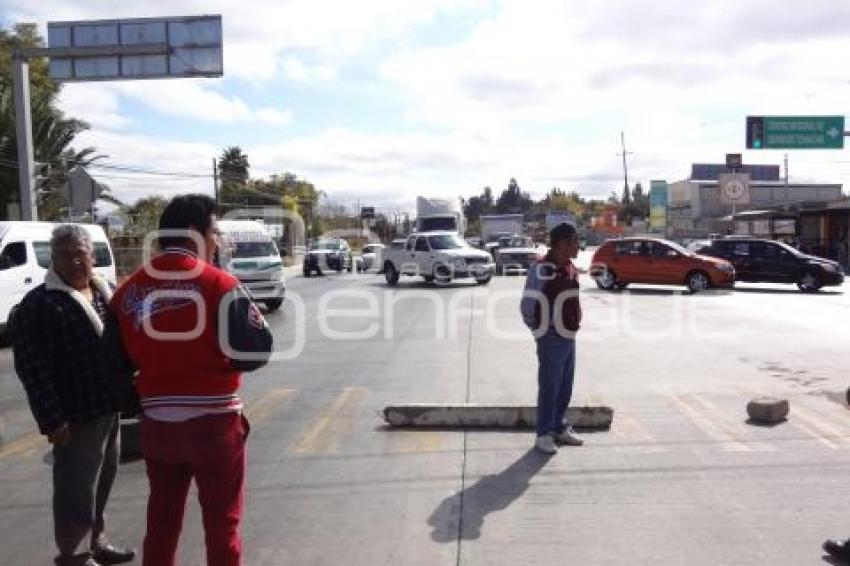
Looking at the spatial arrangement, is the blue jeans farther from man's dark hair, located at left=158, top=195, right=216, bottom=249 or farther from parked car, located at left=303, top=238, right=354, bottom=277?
Answer: parked car, located at left=303, top=238, right=354, bottom=277

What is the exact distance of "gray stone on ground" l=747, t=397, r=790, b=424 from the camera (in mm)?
7949

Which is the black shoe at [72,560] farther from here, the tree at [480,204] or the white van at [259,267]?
the tree at [480,204]

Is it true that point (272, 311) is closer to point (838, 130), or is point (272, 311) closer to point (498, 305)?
point (498, 305)

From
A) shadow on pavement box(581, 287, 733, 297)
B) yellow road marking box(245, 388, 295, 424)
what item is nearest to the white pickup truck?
shadow on pavement box(581, 287, 733, 297)

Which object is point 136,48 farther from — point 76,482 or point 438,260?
point 76,482

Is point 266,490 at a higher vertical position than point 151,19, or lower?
lower

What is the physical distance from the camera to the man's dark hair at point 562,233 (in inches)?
272

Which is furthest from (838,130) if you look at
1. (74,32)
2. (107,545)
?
(107,545)

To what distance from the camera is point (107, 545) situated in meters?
4.94

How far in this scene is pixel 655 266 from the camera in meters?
26.4

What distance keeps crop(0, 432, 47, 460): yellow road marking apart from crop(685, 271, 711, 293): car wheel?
2045cm

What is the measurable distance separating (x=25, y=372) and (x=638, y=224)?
102879mm

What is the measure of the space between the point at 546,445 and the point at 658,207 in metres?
83.6

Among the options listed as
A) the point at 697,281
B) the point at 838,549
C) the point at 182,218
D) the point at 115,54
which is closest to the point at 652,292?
the point at 697,281
